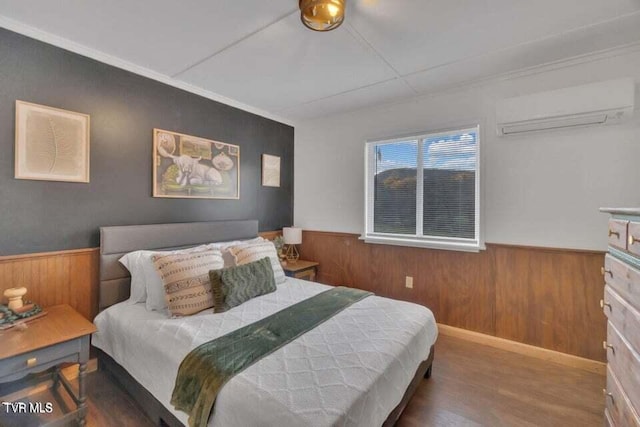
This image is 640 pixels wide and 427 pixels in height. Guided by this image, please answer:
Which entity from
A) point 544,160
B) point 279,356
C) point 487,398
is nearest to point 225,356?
point 279,356

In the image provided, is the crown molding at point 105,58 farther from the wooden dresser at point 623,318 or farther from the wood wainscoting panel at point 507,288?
the wooden dresser at point 623,318

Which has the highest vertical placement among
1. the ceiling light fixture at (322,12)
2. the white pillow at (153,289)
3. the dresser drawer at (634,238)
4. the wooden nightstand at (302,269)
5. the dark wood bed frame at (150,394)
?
the ceiling light fixture at (322,12)

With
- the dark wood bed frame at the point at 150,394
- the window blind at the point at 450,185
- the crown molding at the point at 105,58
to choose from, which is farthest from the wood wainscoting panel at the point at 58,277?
the window blind at the point at 450,185

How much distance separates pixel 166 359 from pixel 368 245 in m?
2.50

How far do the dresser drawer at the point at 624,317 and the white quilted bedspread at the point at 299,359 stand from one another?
3.23ft

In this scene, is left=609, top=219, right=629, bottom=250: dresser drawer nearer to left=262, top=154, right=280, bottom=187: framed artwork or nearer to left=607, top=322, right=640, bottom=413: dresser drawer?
left=607, top=322, right=640, bottom=413: dresser drawer

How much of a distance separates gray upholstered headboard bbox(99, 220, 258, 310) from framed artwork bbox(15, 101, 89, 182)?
514 mm

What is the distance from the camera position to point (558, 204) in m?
2.45

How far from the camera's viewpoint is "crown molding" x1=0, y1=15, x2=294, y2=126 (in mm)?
1895

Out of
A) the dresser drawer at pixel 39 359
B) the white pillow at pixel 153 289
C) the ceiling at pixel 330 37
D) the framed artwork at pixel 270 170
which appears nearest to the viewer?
the dresser drawer at pixel 39 359

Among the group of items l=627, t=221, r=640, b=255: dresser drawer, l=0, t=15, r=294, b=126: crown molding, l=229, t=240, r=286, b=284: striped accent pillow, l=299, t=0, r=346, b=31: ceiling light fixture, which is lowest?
l=229, t=240, r=286, b=284: striped accent pillow

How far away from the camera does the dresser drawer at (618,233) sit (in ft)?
4.25

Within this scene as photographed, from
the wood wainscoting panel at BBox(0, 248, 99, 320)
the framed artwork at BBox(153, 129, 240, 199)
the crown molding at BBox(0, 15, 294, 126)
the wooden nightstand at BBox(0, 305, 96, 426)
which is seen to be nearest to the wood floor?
the wooden nightstand at BBox(0, 305, 96, 426)

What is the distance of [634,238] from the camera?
1194 mm
